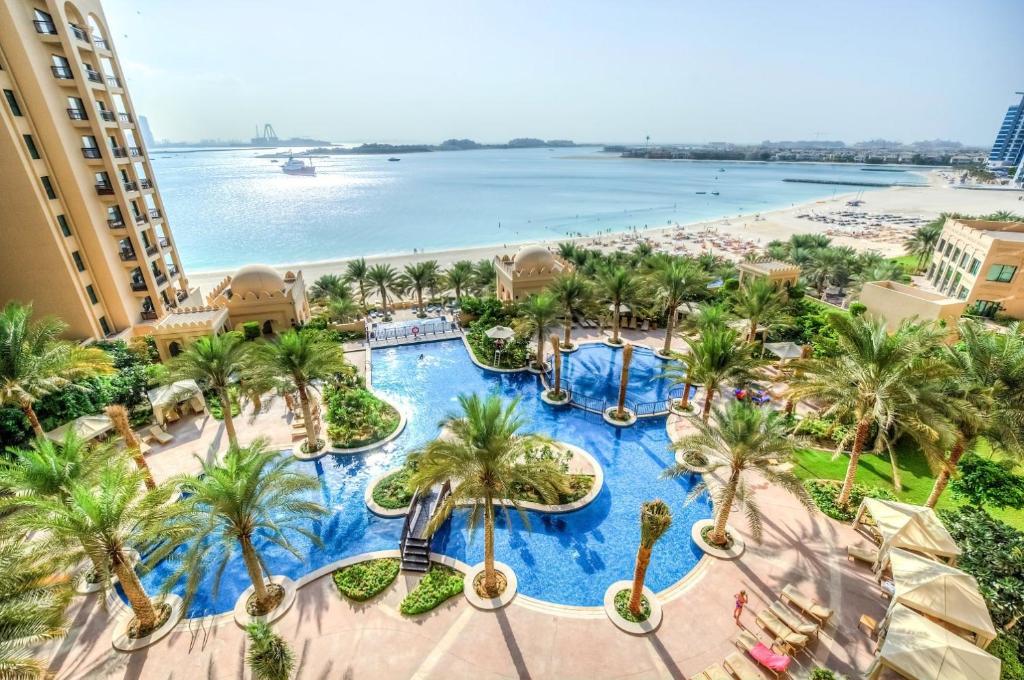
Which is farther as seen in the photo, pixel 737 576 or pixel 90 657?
pixel 737 576

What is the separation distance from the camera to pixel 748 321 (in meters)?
30.5

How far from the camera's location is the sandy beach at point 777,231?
3295 inches

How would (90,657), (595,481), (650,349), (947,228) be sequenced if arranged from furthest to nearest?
1. (947,228)
2. (650,349)
3. (595,481)
4. (90,657)

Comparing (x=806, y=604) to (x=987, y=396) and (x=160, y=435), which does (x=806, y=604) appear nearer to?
(x=987, y=396)

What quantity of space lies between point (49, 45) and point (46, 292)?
52.1 ft

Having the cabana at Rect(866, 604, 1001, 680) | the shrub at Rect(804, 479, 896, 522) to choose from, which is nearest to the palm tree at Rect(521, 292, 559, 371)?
the shrub at Rect(804, 479, 896, 522)

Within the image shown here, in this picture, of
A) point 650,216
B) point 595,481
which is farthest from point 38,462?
point 650,216

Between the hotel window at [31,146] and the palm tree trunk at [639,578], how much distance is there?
41169 millimetres

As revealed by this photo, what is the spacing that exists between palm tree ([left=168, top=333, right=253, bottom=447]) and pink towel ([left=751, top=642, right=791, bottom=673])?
21.2 m

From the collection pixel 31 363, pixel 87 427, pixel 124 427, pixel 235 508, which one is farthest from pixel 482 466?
pixel 87 427

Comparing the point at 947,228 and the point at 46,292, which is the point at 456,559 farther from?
the point at 947,228

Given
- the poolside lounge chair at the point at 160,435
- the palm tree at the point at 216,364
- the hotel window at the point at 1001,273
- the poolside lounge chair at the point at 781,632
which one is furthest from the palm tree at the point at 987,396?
the poolside lounge chair at the point at 160,435

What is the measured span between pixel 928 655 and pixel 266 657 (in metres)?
16.3

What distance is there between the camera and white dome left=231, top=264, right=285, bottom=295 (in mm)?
35469
